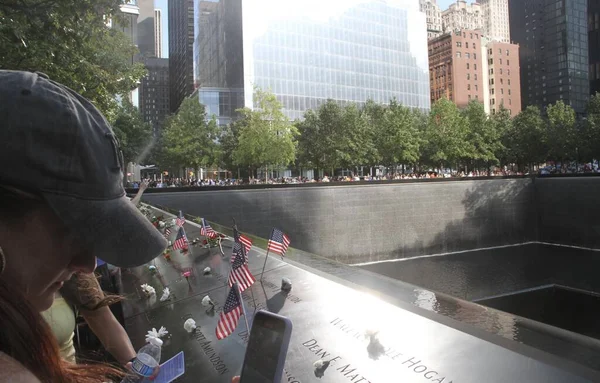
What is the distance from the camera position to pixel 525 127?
47500mm

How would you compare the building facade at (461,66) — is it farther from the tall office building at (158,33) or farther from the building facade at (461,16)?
the tall office building at (158,33)

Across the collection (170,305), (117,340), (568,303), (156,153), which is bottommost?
(568,303)

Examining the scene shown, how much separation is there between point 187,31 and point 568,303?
10767 centimetres

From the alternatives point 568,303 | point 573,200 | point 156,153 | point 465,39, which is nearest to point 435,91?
point 465,39

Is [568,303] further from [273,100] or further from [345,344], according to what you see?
[273,100]

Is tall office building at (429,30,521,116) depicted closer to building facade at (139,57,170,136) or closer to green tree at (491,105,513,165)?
green tree at (491,105,513,165)

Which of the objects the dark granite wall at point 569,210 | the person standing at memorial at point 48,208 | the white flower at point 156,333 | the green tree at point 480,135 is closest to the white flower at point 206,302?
the white flower at point 156,333

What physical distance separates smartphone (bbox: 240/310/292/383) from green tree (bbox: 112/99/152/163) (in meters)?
34.3

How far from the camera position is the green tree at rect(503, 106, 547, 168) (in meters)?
46.9

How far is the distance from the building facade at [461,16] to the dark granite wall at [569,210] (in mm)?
149475

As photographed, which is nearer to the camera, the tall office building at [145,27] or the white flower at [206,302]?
the white flower at [206,302]

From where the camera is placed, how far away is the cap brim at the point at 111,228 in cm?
79

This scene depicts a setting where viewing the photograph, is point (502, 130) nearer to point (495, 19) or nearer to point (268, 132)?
point (268, 132)

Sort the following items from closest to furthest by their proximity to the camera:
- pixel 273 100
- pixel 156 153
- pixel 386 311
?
pixel 386 311
pixel 273 100
pixel 156 153
